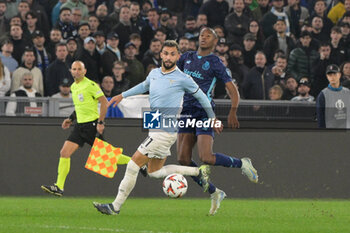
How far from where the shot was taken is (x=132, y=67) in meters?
17.5

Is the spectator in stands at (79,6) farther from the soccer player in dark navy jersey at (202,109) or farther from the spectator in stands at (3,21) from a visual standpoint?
the soccer player in dark navy jersey at (202,109)

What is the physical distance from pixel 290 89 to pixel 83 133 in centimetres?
468

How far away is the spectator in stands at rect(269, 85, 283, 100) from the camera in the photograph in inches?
666

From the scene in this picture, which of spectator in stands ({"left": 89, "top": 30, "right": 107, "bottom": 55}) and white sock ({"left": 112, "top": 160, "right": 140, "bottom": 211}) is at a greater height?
spectator in stands ({"left": 89, "top": 30, "right": 107, "bottom": 55})

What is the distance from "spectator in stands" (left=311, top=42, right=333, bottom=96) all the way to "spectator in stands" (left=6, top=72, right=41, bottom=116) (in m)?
5.64

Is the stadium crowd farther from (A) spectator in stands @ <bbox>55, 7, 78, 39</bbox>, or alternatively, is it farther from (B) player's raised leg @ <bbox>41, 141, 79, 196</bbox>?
(B) player's raised leg @ <bbox>41, 141, 79, 196</bbox>

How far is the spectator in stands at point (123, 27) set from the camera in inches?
728

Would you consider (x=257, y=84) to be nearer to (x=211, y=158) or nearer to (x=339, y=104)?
(x=339, y=104)

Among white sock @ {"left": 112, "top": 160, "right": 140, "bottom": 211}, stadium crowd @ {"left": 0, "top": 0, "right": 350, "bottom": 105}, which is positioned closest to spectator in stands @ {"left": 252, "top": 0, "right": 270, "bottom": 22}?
stadium crowd @ {"left": 0, "top": 0, "right": 350, "bottom": 105}

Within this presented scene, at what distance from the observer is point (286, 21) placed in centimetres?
1986

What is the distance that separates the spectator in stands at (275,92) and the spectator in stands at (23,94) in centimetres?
435

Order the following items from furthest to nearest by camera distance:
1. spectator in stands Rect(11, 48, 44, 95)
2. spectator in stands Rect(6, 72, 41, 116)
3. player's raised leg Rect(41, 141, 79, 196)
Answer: spectator in stands Rect(11, 48, 44, 95)
spectator in stands Rect(6, 72, 41, 116)
player's raised leg Rect(41, 141, 79, 196)

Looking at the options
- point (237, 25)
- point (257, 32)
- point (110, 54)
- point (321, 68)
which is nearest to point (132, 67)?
point (110, 54)

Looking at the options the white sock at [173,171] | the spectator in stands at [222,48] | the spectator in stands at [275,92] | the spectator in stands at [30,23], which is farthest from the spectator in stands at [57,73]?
the white sock at [173,171]
